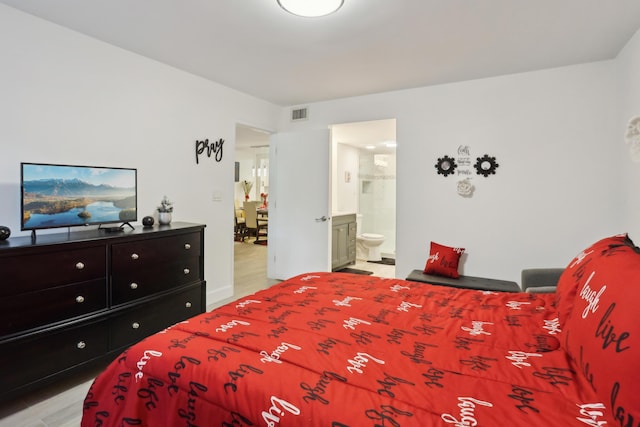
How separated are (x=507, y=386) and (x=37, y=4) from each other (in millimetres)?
3351

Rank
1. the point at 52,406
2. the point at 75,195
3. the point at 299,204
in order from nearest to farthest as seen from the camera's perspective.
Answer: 1. the point at 52,406
2. the point at 75,195
3. the point at 299,204

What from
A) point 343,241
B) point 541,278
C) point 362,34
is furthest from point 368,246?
point 362,34

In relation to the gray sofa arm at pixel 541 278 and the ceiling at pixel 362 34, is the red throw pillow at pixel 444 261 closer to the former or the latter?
the gray sofa arm at pixel 541 278

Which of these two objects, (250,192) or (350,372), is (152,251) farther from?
(250,192)

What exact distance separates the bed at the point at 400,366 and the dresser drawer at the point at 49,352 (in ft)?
3.14

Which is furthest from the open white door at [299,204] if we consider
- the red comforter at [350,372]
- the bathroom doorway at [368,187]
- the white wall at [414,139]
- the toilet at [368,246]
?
the red comforter at [350,372]

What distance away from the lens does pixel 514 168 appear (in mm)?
3438

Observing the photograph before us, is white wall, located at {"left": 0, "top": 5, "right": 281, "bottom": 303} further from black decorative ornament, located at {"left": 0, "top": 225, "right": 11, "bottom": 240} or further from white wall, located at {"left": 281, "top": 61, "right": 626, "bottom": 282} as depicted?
white wall, located at {"left": 281, "top": 61, "right": 626, "bottom": 282}

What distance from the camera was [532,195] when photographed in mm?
3373

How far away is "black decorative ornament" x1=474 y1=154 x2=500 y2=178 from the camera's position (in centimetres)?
352

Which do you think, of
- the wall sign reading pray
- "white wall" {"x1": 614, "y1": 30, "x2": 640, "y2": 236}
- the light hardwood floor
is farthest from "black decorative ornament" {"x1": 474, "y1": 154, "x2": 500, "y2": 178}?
the light hardwood floor

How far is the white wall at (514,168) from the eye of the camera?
3.13 meters

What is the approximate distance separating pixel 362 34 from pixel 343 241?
3.54 m

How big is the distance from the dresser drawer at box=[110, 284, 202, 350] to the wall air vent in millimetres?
2702
